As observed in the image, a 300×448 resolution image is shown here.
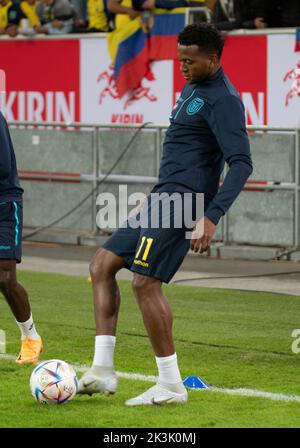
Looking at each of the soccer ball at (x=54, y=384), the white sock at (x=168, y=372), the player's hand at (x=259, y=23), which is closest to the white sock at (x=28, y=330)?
the soccer ball at (x=54, y=384)

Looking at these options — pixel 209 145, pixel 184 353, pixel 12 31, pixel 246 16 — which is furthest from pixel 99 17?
pixel 209 145

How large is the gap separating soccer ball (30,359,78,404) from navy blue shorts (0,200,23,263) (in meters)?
1.49

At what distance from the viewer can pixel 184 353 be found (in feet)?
32.2

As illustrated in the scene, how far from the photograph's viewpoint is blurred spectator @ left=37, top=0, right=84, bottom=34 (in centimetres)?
2036

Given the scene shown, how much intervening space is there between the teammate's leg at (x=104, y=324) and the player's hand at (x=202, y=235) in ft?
2.17

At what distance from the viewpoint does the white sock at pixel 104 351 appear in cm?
795

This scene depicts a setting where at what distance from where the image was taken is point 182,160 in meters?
7.82

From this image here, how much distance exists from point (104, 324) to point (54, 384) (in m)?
0.51

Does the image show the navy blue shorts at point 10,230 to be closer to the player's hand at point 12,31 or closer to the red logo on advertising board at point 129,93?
the red logo on advertising board at point 129,93

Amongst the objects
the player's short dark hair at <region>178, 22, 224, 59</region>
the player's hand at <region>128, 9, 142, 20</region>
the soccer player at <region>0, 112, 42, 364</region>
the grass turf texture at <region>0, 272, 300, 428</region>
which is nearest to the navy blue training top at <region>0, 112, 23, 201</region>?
the soccer player at <region>0, 112, 42, 364</region>

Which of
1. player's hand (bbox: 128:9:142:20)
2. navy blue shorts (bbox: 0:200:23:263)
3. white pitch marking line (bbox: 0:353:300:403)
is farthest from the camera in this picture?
player's hand (bbox: 128:9:142:20)

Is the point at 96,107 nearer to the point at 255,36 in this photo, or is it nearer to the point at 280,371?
the point at 255,36

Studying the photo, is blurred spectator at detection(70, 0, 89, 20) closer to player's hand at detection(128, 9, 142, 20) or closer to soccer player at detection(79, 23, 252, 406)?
player's hand at detection(128, 9, 142, 20)

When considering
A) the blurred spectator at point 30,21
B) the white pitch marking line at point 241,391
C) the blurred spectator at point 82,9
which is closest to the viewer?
the white pitch marking line at point 241,391
